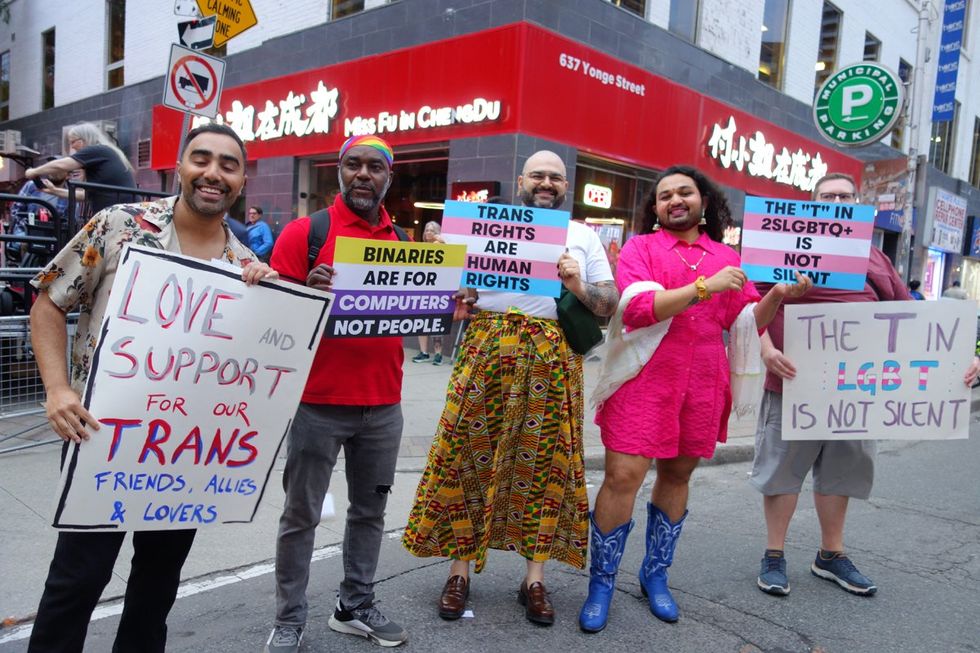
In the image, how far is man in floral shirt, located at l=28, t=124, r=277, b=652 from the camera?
2098 mm

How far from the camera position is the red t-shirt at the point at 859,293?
3.55 metres

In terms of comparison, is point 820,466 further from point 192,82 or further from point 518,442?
point 192,82

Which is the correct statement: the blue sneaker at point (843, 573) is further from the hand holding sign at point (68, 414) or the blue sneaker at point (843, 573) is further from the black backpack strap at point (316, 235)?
the hand holding sign at point (68, 414)

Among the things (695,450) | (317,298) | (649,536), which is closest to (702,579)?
A: (649,536)

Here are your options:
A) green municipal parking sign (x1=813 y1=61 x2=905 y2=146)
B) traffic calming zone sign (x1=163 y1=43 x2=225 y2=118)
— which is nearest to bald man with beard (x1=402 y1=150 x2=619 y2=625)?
traffic calming zone sign (x1=163 y1=43 x2=225 y2=118)

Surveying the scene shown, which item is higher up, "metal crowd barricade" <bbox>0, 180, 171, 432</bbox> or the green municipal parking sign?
the green municipal parking sign

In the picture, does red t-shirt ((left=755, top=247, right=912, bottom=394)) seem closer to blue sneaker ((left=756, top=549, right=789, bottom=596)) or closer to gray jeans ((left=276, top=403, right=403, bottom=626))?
blue sneaker ((left=756, top=549, right=789, bottom=596))

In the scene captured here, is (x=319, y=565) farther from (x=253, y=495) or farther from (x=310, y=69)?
(x=310, y=69)

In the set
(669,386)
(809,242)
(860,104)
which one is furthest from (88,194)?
(860,104)

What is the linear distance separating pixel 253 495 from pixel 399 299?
0.88m

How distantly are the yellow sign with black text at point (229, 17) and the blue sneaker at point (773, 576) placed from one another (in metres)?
6.04

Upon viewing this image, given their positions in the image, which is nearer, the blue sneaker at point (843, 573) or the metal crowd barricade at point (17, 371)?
the blue sneaker at point (843, 573)

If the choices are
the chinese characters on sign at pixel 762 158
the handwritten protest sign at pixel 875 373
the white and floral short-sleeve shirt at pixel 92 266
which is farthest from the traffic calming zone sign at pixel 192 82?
the chinese characters on sign at pixel 762 158

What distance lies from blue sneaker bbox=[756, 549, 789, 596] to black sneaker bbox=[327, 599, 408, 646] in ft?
5.95
